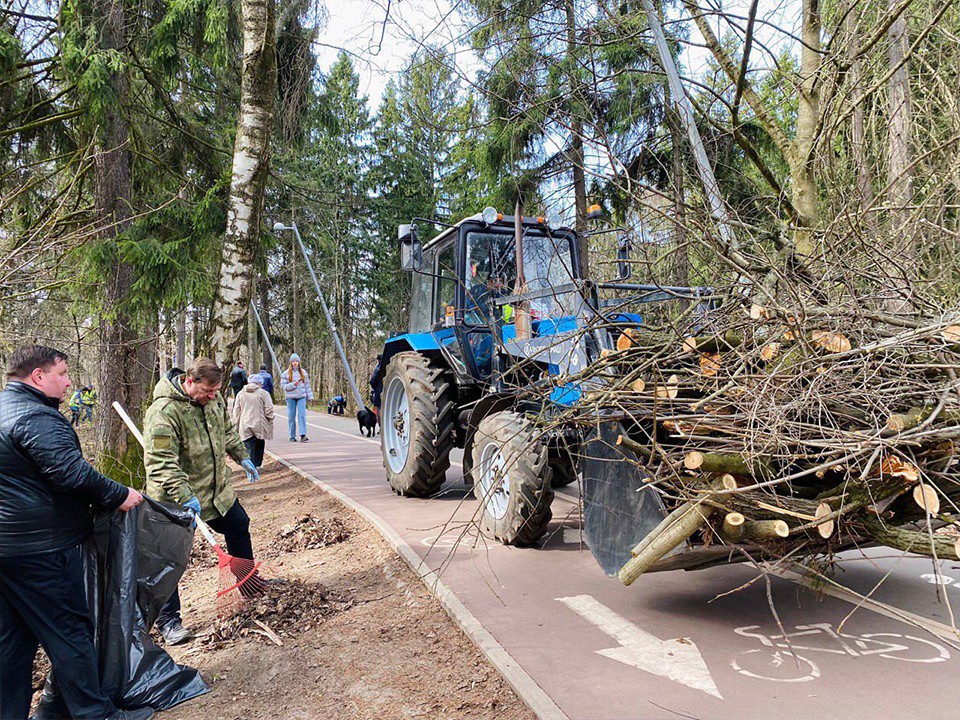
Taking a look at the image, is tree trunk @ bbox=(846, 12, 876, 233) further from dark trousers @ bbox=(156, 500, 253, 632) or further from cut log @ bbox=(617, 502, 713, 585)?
dark trousers @ bbox=(156, 500, 253, 632)

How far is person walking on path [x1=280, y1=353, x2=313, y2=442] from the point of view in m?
15.3

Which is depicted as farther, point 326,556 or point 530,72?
A: point 530,72

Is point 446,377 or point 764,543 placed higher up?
point 446,377

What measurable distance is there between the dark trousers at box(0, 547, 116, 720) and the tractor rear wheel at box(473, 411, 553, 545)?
2.62m

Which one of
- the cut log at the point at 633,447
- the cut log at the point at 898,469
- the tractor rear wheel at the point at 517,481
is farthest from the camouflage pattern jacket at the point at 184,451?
the cut log at the point at 898,469

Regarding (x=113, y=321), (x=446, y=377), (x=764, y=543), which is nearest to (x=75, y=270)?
(x=113, y=321)

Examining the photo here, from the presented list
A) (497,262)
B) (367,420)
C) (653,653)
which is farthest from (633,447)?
(367,420)

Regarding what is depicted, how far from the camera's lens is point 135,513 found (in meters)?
3.72

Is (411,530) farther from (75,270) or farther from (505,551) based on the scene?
(75,270)

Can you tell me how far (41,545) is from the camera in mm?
3305

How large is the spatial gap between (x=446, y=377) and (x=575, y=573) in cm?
309

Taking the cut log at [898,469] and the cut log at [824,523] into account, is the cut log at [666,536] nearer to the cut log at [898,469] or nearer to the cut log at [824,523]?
the cut log at [824,523]

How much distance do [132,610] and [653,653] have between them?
109 inches

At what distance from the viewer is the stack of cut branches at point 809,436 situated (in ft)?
11.1
